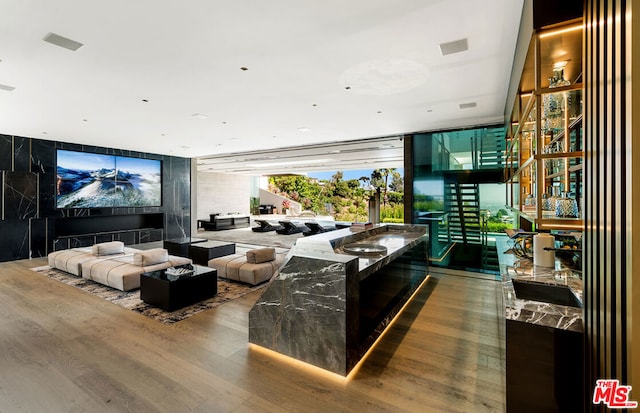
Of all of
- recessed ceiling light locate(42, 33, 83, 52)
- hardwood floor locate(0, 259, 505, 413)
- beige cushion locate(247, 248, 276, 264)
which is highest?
recessed ceiling light locate(42, 33, 83, 52)

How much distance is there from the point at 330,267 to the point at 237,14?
2.29m

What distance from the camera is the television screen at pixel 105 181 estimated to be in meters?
8.23

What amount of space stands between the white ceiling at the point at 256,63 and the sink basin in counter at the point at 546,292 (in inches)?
87.4

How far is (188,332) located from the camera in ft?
11.1

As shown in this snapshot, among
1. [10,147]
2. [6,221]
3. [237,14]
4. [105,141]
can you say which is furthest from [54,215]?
[237,14]

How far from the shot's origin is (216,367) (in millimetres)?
2699

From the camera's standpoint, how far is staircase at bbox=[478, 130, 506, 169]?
18.9 feet

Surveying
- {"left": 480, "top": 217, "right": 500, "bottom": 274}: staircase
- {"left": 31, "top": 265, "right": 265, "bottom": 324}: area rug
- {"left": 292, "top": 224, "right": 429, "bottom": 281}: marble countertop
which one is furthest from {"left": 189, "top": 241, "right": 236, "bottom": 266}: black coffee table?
{"left": 480, "top": 217, "right": 500, "bottom": 274}: staircase

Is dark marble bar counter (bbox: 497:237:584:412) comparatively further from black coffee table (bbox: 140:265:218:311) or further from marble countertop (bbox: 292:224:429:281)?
black coffee table (bbox: 140:265:218:311)

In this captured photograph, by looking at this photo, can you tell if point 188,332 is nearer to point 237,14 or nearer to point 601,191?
point 237,14

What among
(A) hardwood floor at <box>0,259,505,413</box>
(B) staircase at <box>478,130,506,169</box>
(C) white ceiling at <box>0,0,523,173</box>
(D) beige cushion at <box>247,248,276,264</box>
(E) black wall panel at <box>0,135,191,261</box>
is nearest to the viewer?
(A) hardwood floor at <box>0,259,505,413</box>

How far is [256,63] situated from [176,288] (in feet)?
10.3

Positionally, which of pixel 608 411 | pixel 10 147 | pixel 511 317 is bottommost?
pixel 608 411

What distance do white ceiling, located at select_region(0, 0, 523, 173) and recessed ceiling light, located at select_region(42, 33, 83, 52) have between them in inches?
2.4
